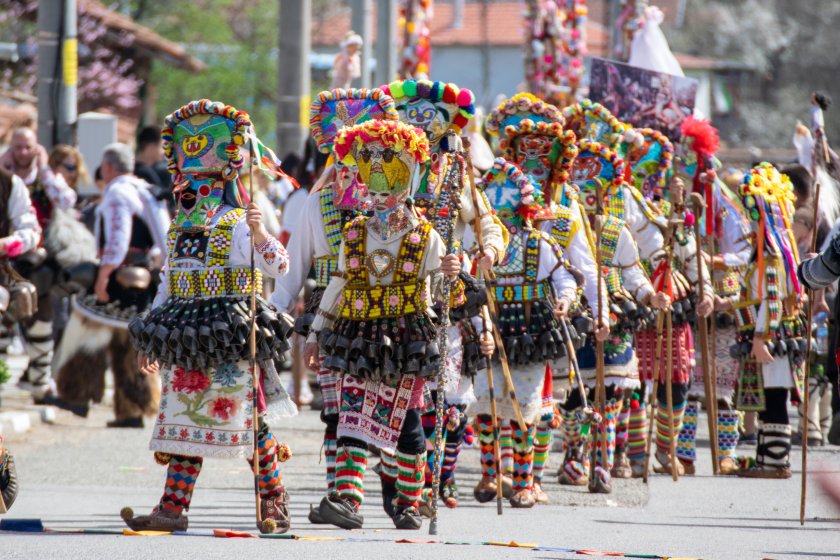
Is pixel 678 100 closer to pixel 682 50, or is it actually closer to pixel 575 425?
Result: pixel 575 425

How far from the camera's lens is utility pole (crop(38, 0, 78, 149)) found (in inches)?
555

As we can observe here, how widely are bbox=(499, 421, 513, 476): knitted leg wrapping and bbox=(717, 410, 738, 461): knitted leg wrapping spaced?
239 cm

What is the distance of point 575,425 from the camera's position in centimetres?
1055

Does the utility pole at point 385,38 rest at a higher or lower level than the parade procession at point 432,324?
higher

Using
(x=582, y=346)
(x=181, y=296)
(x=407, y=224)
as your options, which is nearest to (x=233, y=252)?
(x=181, y=296)

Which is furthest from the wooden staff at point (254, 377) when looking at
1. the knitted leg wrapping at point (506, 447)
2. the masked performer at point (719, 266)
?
the masked performer at point (719, 266)

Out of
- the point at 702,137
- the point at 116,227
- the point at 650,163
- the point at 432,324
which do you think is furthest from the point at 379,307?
the point at 702,137

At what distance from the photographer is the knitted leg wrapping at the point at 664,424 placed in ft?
36.8

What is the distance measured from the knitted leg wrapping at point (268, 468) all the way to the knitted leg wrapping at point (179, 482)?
287mm

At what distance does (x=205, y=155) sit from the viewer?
7891 mm

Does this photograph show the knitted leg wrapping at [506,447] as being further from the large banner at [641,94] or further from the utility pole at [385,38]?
the utility pole at [385,38]

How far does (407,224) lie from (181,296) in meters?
1.10

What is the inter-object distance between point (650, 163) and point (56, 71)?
5.18m

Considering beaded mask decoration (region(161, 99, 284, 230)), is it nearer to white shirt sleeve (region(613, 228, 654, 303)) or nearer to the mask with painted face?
the mask with painted face
